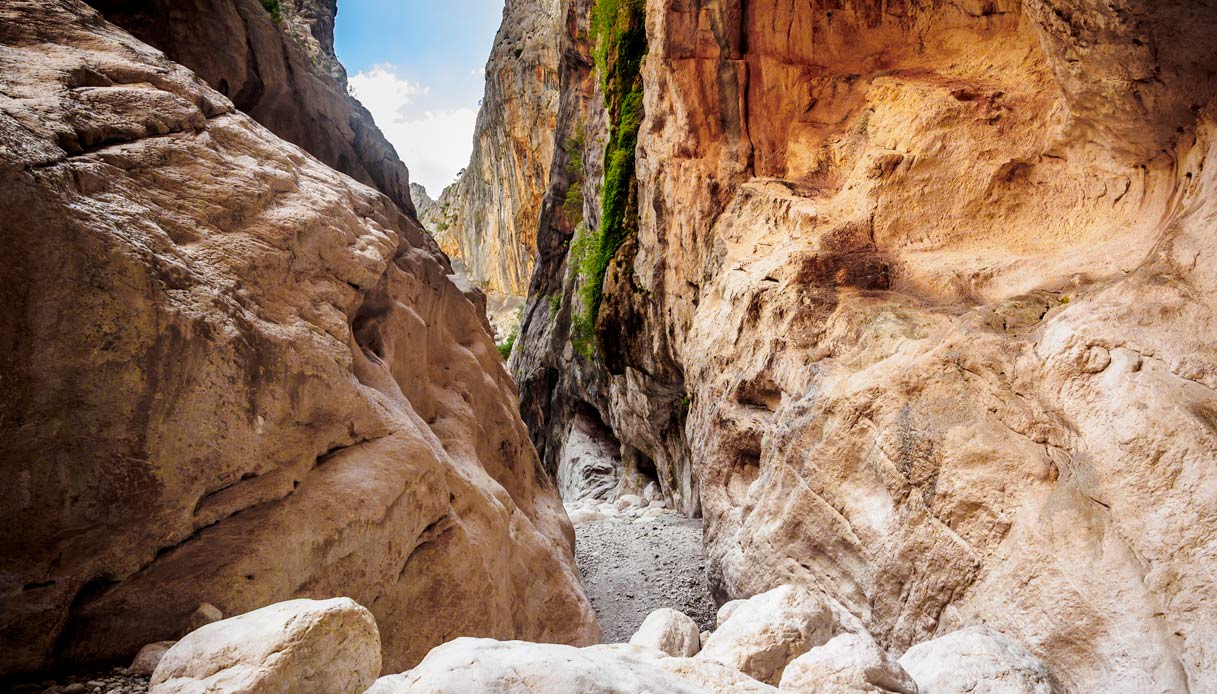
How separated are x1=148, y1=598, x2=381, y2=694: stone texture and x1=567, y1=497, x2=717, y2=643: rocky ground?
6741mm

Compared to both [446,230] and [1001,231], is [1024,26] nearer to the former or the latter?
[1001,231]

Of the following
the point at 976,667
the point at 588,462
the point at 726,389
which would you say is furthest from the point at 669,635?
the point at 588,462

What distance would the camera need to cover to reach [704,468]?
10.7m

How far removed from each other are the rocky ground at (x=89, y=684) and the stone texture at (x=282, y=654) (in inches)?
20.7

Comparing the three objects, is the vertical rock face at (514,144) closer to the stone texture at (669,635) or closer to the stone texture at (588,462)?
the stone texture at (588,462)

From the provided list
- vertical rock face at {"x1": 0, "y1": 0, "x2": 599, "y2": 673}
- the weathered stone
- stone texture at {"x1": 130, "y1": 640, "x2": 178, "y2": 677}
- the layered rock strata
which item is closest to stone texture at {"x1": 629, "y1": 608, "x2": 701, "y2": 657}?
vertical rock face at {"x1": 0, "y1": 0, "x2": 599, "y2": 673}

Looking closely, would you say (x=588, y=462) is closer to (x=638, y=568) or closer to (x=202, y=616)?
(x=638, y=568)

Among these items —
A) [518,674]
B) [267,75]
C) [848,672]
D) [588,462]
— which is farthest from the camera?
[588,462]

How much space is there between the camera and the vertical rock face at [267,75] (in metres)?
10.2

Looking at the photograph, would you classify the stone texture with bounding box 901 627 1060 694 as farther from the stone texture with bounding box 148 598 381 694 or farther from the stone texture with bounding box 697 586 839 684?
the stone texture with bounding box 148 598 381 694

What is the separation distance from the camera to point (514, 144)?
1312 inches

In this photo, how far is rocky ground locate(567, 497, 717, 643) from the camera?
9.91 m

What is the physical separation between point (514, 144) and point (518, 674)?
1328 inches

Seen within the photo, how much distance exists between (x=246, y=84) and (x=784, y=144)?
10.6 m
